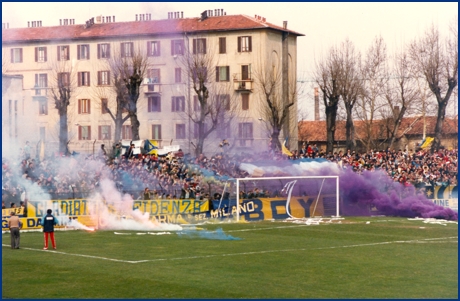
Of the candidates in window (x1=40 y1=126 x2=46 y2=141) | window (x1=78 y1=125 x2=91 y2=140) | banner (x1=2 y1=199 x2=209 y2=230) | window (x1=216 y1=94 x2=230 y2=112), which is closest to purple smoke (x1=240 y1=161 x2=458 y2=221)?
banner (x1=2 y1=199 x2=209 y2=230)

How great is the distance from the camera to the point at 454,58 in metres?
71.8

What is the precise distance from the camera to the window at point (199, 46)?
60725 mm

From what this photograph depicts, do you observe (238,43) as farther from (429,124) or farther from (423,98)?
(429,124)

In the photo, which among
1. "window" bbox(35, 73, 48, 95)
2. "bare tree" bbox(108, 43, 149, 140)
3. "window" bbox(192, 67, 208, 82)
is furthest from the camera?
"window" bbox(192, 67, 208, 82)

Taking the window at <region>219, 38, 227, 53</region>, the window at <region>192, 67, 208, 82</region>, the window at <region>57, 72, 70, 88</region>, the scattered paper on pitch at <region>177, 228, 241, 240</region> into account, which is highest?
the window at <region>219, 38, 227, 53</region>

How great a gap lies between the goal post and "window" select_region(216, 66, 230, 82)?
17.2 m

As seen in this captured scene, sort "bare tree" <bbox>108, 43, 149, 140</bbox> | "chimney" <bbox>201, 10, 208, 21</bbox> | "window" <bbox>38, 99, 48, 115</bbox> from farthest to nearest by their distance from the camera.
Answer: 1. "chimney" <bbox>201, 10, 208, 21</bbox>
2. "bare tree" <bbox>108, 43, 149, 140</bbox>
3. "window" <bbox>38, 99, 48, 115</bbox>

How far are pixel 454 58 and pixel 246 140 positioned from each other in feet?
64.3

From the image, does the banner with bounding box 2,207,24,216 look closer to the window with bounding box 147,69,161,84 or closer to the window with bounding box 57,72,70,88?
the window with bounding box 57,72,70,88

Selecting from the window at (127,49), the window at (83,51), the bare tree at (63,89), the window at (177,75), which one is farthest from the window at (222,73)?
the window at (83,51)

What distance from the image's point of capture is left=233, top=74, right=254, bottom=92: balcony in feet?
238

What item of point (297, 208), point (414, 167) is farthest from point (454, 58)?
point (297, 208)

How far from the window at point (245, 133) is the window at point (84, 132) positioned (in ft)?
46.1

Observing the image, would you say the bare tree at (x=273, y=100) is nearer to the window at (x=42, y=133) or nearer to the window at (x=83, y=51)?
the window at (x=83, y=51)
